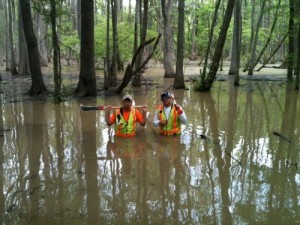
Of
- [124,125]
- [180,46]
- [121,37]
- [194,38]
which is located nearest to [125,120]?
[124,125]

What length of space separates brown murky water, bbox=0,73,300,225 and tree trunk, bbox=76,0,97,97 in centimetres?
337

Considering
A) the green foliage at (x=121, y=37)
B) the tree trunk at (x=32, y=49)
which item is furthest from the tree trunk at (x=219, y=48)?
the green foliage at (x=121, y=37)

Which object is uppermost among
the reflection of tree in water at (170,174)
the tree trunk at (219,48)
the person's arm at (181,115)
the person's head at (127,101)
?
the tree trunk at (219,48)

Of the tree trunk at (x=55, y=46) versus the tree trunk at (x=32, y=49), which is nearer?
the tree trunk at (x=55, y=46)

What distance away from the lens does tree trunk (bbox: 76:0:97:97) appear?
1312 centimetres

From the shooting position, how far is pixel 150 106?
464 inches

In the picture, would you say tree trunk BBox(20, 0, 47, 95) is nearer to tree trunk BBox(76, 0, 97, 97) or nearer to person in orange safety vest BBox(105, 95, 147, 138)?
tree trunk BBox(76, 0, 97, 97)

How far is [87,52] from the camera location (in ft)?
43.7

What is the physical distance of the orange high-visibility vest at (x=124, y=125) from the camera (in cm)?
774

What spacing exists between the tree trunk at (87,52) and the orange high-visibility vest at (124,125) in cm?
588

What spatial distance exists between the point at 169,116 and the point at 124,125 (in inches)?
36.1

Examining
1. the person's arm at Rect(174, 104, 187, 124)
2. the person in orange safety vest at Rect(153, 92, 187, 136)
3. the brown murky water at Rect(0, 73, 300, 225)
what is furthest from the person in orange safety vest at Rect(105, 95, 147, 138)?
the person's arm at Rect(174, 104, 187, 124)

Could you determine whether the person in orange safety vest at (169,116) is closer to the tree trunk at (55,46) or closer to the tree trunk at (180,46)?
the tree trunk at (55,46)

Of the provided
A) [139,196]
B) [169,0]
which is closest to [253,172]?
[139,196]
